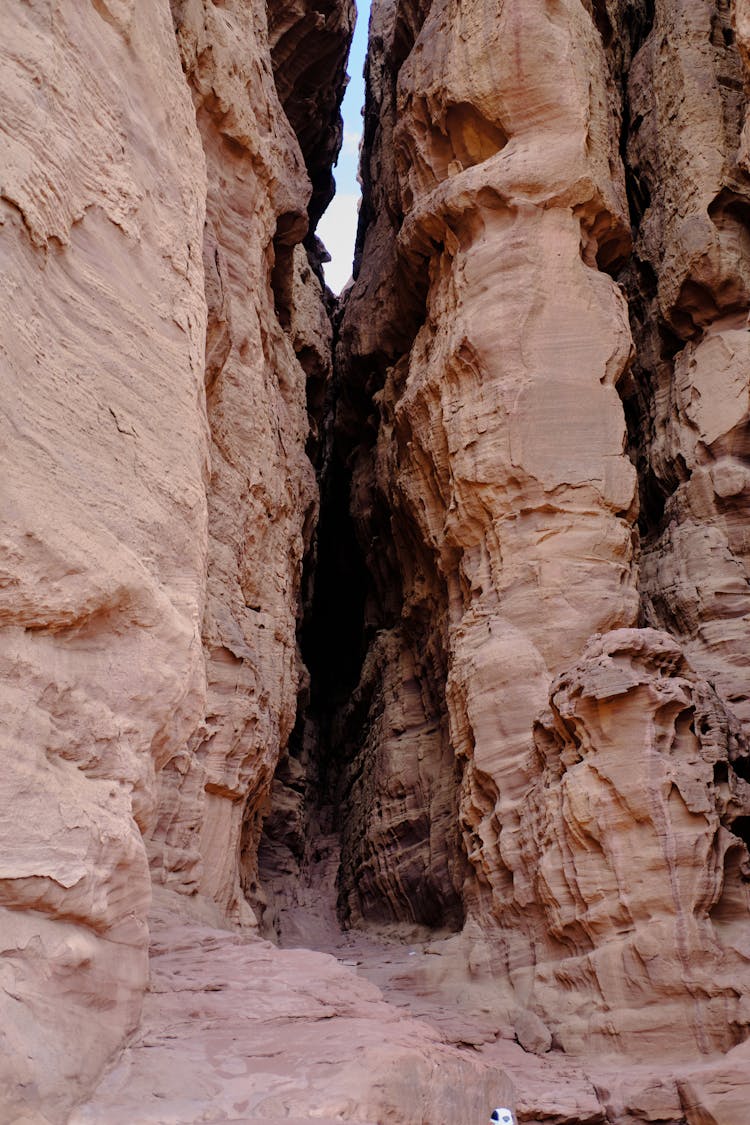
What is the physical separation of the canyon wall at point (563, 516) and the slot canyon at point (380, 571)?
5 centimetres

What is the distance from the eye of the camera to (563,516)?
40.4ft

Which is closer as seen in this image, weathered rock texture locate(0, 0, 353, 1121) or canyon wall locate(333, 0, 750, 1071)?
weathered rock texture locate(0, 0, 353, 1121)

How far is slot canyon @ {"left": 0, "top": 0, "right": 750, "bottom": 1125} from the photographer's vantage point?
4.57 m

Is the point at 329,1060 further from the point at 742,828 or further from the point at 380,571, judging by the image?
the point at 380,571

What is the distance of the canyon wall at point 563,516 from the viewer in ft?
30.3

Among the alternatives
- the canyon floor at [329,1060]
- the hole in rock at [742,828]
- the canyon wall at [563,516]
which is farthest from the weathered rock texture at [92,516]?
the hole in rock at [742,828]

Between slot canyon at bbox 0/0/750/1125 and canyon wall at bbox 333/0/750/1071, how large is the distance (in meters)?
0.05

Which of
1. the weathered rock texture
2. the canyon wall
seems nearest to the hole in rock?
the canyon wall

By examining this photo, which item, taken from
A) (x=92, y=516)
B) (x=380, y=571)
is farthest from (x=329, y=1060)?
(x=380, y=571)

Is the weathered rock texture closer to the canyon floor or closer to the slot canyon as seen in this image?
the slot canyon

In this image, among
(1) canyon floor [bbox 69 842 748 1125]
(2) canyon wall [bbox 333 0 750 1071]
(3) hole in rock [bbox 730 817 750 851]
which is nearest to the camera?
(1) canyon floor [bbox 69 842 748 1125]

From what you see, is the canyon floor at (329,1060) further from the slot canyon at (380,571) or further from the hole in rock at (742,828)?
the hole in rock at (742,828)

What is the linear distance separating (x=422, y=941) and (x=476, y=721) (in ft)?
11.2

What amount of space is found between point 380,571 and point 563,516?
6.01 meters
